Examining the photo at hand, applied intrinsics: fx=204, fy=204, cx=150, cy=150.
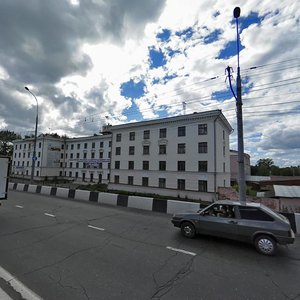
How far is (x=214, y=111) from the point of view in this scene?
31.7 meters

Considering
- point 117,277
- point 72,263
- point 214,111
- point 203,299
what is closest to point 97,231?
point 72,263

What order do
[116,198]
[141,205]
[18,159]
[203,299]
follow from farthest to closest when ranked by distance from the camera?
[18,159] → [116,198] → [141,205] → [203,299]

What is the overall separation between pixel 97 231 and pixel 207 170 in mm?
25999

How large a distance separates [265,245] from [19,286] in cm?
647

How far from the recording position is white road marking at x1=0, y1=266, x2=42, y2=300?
12.3 feet

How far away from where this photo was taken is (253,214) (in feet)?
21.8

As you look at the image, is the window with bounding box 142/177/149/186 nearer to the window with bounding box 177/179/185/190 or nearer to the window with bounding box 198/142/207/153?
the window with bounding box 177/179/185/190

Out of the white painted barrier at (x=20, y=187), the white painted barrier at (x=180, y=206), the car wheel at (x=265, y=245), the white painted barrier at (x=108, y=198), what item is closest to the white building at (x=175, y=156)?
the white painted barrier at (x=20, y=187)

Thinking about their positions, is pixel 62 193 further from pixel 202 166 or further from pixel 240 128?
pixel 202 166

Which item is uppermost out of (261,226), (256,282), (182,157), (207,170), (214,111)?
(214,111)

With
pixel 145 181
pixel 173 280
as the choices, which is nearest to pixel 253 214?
pixel 173 280

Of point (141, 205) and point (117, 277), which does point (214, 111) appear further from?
point (117, 277)

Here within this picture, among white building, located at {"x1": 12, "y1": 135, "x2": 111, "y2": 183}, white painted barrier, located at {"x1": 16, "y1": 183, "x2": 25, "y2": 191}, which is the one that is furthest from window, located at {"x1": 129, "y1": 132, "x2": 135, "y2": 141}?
white painted barrier, located at {"x1": 16, "y1": 183, "x2": 25, "y2": 191}

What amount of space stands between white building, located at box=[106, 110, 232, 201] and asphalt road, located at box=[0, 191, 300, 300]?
80.7ft
